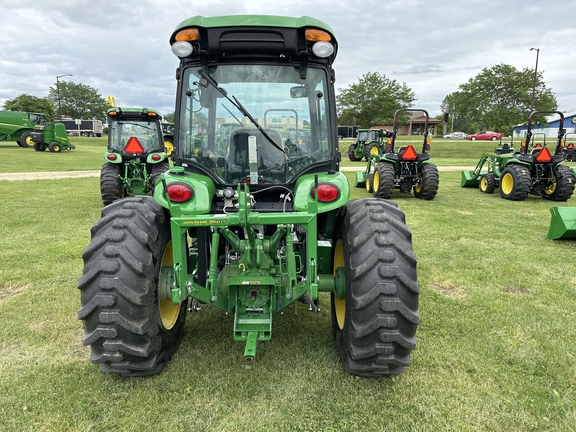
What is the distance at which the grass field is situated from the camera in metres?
Result: 2.44

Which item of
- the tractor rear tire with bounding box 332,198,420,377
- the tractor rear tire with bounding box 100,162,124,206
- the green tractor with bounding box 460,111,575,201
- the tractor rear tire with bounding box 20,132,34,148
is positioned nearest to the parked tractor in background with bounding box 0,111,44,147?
the tractor rear tire with bounding box 20,132,34,148

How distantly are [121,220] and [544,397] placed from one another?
2.94 metres

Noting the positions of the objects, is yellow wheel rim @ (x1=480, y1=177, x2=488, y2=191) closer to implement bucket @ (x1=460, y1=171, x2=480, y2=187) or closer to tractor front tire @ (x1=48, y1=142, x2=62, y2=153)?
implement bucket @ (x1=460, y1=171, x2=480, y2=187)

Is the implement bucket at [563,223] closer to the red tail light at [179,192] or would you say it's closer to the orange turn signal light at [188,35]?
the red tail light at [179,192]

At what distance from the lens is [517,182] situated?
34.0 feet

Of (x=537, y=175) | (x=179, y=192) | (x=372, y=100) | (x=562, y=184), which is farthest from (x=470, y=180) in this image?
(x=372, y=100)

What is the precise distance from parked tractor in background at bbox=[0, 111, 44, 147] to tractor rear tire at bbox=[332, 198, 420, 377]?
109 feet

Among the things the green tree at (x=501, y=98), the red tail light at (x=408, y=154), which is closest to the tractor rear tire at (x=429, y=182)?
the red tail light at (x=408, y=154)

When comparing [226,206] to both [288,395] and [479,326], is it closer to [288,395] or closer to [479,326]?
[288,395]

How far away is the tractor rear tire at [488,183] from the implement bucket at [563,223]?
576 centimetres

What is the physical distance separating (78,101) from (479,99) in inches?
2794

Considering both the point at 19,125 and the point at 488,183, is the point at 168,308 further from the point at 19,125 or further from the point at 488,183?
the point at 19,125

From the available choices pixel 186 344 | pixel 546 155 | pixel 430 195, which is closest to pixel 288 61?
pixel 186 344

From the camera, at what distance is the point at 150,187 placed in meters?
10.0
